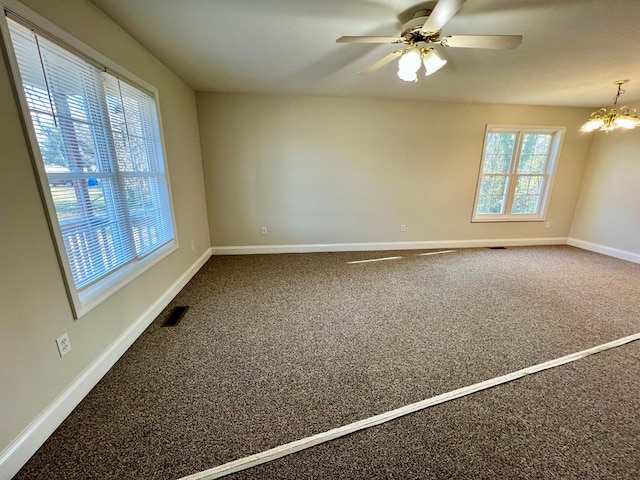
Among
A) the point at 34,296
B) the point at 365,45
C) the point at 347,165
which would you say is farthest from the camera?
the point at 347,165

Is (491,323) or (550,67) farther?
(550,67)

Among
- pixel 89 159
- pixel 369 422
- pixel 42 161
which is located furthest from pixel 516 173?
pixel 42 161

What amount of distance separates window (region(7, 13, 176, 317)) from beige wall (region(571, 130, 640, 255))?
6516 mm

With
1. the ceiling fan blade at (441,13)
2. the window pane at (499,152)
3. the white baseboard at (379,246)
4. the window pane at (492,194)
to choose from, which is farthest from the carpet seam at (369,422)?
the window pane at (499,152)

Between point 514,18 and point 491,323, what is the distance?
2.35 metres

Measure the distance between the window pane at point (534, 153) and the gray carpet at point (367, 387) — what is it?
7.86ft

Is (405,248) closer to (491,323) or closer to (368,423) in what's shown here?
(491,323)

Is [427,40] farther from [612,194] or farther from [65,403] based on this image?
[612,194]

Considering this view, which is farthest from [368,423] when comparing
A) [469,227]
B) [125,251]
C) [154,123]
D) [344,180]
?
[469,227]

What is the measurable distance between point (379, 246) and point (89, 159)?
3.81 metres

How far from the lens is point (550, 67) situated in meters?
2.52

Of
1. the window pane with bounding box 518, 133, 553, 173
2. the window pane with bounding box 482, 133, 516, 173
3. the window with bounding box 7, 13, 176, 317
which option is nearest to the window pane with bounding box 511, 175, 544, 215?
the window pane with bounding box 518, 133, 553, 173

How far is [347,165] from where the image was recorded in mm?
4023

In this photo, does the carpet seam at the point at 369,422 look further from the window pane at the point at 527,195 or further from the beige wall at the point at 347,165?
the window pane at the point at 527,195
